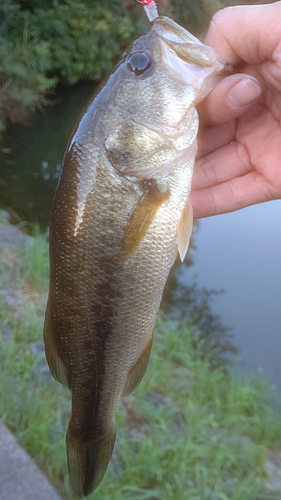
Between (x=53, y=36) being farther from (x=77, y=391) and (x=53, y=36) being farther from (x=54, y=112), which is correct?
(x=77, y=391)

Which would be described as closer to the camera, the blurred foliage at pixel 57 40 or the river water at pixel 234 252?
the river water at pixel 234 252

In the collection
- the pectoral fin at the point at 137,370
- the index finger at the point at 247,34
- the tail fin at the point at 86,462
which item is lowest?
the tail fin at the point at 86,462

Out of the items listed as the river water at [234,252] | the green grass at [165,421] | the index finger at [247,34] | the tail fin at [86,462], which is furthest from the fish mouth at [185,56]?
the river water at [234,252]

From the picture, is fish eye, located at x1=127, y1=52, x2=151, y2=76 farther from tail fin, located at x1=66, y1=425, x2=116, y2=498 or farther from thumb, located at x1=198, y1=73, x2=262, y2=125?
tail fin, located at x1=66, y1=425, x2=116, y2=498

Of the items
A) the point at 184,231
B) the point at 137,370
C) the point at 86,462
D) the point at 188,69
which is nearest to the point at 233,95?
the point at 188,69

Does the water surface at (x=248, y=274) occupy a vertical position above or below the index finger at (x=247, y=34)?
below

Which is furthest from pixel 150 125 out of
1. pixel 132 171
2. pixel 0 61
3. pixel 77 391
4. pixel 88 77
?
pixel 88 77

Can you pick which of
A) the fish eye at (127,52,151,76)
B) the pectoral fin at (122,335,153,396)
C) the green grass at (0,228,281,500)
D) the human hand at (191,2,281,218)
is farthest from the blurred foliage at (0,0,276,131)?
the pectoral fin at (122,335,153,396)

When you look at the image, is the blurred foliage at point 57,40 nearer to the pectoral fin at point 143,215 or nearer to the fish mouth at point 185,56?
the fish mouth at point 185,56
